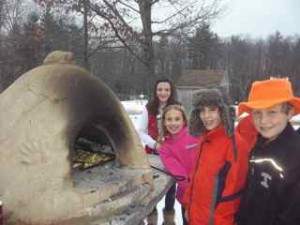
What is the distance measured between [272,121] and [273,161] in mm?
255

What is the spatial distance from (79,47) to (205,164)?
A: 7881 mm

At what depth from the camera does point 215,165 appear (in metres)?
3.53

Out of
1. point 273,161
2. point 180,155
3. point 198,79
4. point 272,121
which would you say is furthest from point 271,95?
point 198,79

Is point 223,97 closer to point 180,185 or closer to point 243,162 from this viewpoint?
point 243,162

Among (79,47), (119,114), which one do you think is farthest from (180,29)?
(119,114)

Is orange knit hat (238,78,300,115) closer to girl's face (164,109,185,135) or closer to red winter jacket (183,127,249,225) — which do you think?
red winter jacket (183,127,249,225)

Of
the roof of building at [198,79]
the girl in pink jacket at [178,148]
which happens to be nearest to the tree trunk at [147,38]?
the girl in pink jacket at [178,148]

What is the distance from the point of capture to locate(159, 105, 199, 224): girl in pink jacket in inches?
176

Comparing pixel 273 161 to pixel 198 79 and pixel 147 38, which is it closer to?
pixel 147 38

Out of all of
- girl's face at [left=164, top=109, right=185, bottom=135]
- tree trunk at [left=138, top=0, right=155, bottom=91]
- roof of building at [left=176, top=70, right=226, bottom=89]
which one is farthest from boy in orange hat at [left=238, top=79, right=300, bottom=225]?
roof of building at [left=176, top=70, right=226, bottom=89]

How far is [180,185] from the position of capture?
4441mm

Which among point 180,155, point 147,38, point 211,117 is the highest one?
point 147,38

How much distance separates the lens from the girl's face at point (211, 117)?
3.70 metres

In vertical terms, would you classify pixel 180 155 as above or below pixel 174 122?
below
